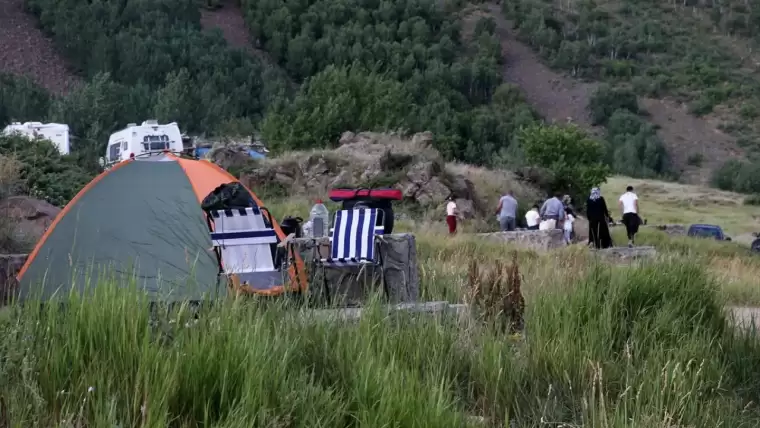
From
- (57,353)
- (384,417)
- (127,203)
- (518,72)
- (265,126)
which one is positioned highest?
(518,72)

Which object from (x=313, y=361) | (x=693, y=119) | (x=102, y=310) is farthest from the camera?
(x=693, y=119)

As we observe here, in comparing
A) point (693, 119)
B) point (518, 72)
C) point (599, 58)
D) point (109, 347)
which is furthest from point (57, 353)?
point (599, 58)

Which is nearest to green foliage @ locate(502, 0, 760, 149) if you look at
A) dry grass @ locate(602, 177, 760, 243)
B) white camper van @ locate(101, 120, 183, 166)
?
dry grass @ locate(602, 177, 760, 243)

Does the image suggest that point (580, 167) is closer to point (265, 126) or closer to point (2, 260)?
point (265, 126)

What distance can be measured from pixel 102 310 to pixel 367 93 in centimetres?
3924

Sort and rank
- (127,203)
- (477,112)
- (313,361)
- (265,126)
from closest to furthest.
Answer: (313,361) < (127,203) < (265,126) < (477,112)

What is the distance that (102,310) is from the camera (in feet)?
15.3

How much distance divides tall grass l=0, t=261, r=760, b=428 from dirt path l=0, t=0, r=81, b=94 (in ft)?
237

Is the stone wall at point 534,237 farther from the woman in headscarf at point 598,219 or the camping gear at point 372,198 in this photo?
the camping gear at point 372,198

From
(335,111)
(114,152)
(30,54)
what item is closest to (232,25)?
(30,54)

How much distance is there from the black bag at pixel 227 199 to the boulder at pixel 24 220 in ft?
12.5

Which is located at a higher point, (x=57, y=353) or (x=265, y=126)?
(x=265, y=126)

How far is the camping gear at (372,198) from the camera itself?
8.71 metres

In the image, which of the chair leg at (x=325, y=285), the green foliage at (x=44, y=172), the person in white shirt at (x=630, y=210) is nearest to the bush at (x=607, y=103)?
the person in white shirt at (x=630, y=210)
